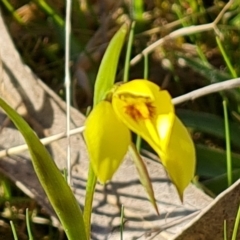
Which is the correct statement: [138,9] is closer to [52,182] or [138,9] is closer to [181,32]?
[181,32]

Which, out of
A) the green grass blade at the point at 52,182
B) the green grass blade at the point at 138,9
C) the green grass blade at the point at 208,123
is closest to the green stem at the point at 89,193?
the green grass blade at the point at 52,182

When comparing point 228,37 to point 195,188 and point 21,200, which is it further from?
point 21,200

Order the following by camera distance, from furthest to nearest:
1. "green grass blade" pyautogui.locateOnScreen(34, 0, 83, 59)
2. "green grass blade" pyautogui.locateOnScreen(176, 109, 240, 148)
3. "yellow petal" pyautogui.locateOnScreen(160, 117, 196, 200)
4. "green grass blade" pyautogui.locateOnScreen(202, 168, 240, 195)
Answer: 1. "green grass blade" pyautogui.locateOnScreen(34, 0, 83, 59)
2. "green grass blade" pyautogui.locateOnScreen(176, 109, 240, 148)
3. "green grass blade" pyautogui.locateOnScreen(202, 168, 240, 195)
4. "yellow petal" pyautogui.locateOnScreen(160, 117, 196, 200)

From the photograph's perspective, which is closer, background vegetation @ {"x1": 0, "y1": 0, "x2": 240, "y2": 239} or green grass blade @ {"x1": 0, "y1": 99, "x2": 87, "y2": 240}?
green grass blade @ {"x1": 0, "y1": 99, "x2": 87, "y2": 240}

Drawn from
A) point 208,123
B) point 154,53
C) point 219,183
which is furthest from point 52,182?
point 154,53

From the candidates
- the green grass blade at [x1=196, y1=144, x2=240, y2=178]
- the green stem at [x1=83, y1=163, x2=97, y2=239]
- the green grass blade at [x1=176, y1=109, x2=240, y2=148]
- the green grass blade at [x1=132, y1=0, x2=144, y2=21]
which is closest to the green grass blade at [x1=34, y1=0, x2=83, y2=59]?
the green grass blade at [x1=132, y1=0, x2=144, y2=21]

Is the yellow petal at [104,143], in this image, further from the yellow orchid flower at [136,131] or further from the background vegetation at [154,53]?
the background vegetation at [154,53]

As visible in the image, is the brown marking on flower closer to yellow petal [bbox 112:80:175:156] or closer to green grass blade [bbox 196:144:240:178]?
yellow petal [bbox 112:80:175:156]

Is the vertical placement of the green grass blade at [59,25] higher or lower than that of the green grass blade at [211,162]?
higher
